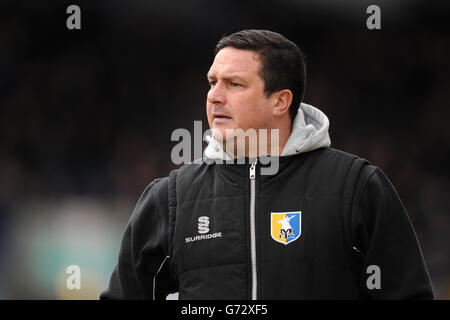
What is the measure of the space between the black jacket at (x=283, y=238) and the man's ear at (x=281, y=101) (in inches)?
7.2

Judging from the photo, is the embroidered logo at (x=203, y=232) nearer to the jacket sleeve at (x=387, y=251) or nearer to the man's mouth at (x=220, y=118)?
the man's mouth at (x=220, y=118)

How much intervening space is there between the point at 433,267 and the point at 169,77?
10.9 ft

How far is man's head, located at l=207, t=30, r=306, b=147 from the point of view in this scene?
272 centimetres

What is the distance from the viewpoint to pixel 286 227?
8.48ft

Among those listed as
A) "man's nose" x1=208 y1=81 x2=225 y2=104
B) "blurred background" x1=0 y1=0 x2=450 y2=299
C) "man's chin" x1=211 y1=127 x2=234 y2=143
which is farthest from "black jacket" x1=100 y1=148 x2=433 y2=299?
"blurred background" x1=0 y1=0 x2=450 y2=299

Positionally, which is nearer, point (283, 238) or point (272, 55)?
point (283, 238)

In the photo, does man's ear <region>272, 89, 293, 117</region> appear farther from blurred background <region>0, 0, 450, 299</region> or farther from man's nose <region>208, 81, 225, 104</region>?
blurred background <region>0, 0, 450, 299</region>

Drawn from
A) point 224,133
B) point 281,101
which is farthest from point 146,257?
point 281,101

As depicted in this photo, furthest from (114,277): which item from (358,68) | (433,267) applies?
(358,68)

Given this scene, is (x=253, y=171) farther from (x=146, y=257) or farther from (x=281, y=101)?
(x=146, y=257)

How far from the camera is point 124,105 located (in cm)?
798

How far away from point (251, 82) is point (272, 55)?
130 mm

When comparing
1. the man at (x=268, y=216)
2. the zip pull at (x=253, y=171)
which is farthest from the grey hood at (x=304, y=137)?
the zip pull at (x=253, y=171)

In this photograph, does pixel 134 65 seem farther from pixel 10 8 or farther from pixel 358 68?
pixel 358 68
